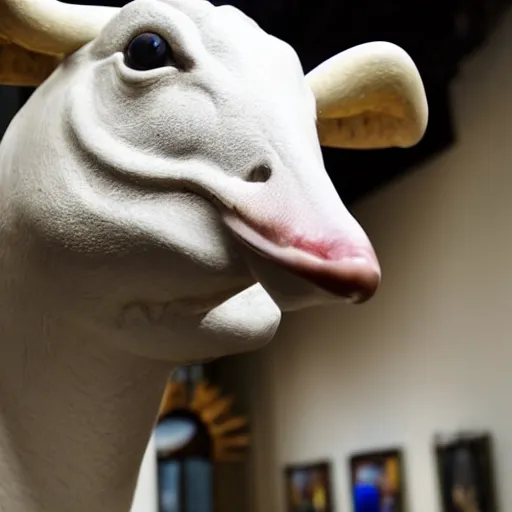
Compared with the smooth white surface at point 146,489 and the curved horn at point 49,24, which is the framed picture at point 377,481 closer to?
the smooth white surface at point 146,489

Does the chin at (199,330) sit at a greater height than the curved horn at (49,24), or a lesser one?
lesser

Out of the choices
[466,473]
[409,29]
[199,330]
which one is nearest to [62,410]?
[199,330]

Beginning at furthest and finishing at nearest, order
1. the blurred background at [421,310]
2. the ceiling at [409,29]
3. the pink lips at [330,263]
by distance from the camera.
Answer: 1. the blurred background at [421,310]
2. the ceiling at [409,29]
3. the pink lips at [330,263]

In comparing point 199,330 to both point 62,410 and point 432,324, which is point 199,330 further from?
point 432,324

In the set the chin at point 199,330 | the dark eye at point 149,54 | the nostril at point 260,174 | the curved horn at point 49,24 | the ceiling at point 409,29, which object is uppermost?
the ceiling at point 409,29

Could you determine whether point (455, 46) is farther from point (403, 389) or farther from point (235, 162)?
point (235, 162)

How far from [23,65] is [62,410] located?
0.18 m

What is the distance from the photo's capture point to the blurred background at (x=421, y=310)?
1.94 meters

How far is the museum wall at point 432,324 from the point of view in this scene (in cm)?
204

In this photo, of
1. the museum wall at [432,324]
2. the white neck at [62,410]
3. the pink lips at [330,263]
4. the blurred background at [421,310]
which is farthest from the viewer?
the museum wall at [432,324]

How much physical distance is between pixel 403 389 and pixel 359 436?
34cm

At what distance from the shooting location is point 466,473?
207 centimetres

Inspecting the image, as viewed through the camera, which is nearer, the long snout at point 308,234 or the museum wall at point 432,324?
the long snout at point 308,234

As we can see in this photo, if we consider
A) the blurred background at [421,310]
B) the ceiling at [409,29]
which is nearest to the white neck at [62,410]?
the ceiling at [409,29]
